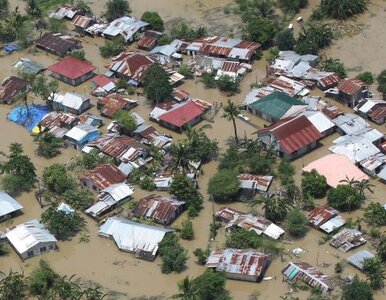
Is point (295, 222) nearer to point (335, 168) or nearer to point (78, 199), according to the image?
point (335, 168)

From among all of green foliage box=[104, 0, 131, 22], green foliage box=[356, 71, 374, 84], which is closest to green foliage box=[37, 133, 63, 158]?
green foliage box=[104, 0, 131, 22]

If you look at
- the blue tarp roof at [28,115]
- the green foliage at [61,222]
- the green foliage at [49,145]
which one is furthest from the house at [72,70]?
the green foliage at [61,222]

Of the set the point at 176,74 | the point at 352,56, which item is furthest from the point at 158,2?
the point at 352,56

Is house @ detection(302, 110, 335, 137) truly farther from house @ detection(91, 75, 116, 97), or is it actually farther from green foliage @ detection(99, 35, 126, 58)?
green foliage @ detection(99, 35, 126, 58)

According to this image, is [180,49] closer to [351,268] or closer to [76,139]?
[76,139]

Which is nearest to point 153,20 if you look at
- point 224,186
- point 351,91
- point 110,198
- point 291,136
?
point 351,91
